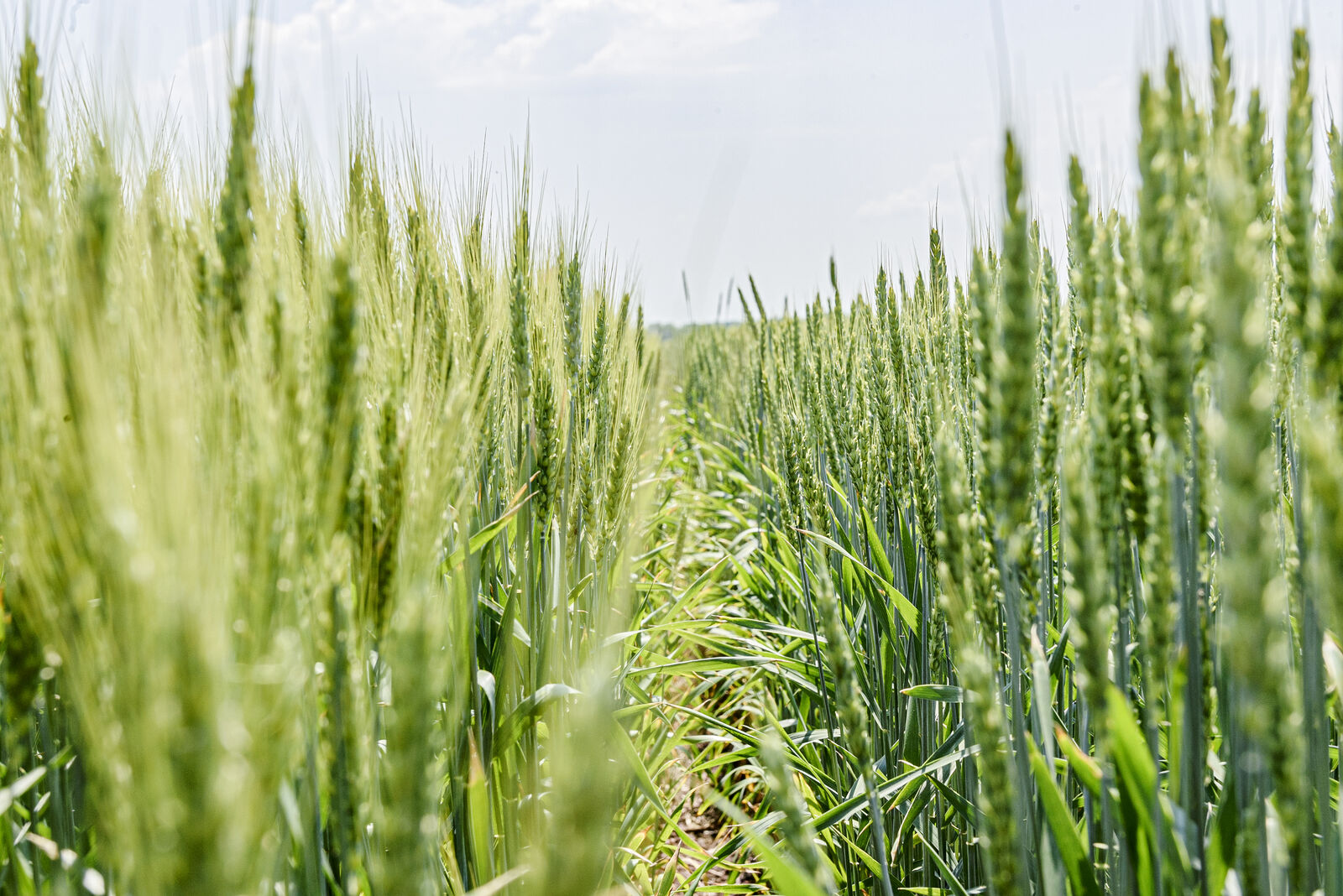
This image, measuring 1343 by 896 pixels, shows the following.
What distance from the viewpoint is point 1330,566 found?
63 cm

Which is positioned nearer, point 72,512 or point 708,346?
point 72,512

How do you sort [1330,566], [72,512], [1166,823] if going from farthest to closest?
1. [1166,823]
2. [72,512]
3. [1330,566]

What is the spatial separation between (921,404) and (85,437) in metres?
2.09

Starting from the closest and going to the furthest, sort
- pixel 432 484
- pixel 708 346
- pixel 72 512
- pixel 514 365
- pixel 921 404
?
pixel 72 512
pixel 432 484
pixel 514 365
pixel 921 404
pixel 708 346

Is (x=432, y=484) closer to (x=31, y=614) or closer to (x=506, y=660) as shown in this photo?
(x=31, y=614)

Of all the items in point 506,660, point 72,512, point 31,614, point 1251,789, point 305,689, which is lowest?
point 506,660

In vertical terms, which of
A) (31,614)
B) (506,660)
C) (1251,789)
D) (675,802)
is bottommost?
(675,802)

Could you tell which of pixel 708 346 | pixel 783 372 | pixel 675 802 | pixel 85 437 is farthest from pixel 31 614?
pixel 708 346

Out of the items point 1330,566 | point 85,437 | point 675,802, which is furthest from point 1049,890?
point 675,802

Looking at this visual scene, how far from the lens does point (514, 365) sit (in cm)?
208

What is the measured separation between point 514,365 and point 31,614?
4.29 feet

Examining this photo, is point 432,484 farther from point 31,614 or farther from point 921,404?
point 921,404

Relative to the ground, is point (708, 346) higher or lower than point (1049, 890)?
higher

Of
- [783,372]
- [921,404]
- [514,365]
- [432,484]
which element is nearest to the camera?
[432,484]
